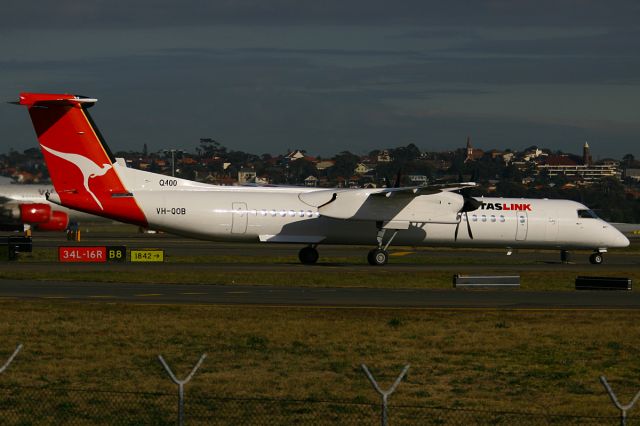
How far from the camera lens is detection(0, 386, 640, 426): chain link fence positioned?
14609 mm

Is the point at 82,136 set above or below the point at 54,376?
above

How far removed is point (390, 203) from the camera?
149 feet

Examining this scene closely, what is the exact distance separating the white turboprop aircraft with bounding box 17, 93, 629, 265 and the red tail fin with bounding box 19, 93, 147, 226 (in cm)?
4

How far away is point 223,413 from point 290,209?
3004cm

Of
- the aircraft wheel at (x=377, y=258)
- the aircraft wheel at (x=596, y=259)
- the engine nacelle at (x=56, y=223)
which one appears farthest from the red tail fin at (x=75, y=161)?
the aircraft wheel at (x=596, y=259)

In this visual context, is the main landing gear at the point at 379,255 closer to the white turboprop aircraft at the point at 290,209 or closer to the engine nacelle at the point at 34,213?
the white turboprop aircraft at the point at 290,209

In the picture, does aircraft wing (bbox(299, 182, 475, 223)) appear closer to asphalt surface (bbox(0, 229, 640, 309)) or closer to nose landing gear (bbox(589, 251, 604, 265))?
asphalt surface (bbox(0, 229, 640, 309))

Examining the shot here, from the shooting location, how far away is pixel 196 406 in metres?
15.9

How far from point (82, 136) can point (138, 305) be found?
1643 cm

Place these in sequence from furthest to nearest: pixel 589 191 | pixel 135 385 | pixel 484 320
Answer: pixel 589 191
pixel 484 320
pixel 135 385

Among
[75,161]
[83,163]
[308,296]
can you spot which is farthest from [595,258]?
[75,161]

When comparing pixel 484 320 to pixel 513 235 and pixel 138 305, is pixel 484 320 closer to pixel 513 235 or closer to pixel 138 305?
pixel 138 305

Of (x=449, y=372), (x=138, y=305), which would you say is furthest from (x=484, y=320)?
(x=138, y=305)

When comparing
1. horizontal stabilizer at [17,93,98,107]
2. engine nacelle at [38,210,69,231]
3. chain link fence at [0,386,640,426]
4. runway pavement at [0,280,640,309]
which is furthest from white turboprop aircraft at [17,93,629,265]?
chain link fence at [0,386,640,426]
